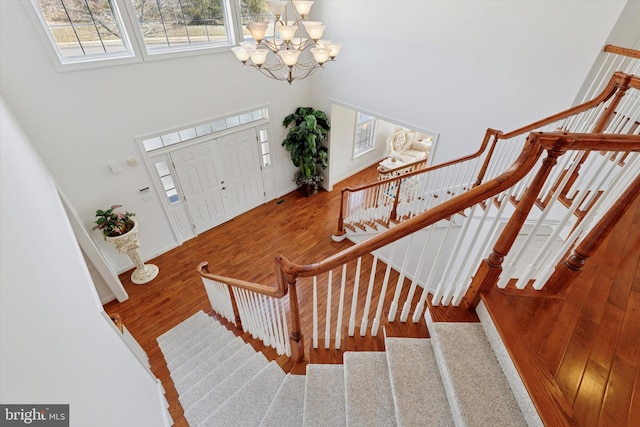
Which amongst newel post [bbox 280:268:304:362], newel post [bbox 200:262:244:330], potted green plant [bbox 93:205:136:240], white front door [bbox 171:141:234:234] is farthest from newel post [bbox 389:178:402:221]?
potted green plant [bbox 93:205:136:240]

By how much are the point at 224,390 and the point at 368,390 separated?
4.37 feet

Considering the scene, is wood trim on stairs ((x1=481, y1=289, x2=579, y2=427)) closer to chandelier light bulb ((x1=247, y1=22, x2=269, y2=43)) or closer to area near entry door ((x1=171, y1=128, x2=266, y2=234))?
chandelier light bulb ((x1=247, y1=22, x2=269, y2=43))

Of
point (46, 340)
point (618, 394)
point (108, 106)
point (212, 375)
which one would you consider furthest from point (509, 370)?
point (108, 106)

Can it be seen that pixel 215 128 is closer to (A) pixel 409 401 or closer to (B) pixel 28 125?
(B) pixel 28 125

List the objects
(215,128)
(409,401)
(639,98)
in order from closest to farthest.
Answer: (409,401), (639,98), (215,128)

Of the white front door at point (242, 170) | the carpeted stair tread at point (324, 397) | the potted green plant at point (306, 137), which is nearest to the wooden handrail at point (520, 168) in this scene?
the carpeted stair tread at point (324, 397)

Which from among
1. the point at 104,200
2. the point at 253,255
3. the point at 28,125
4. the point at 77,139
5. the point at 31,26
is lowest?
the point at 253,255

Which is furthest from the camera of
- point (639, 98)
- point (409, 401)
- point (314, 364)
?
point (639, 98)

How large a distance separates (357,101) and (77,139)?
4.27 metres

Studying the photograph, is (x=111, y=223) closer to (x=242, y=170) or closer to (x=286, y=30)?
(x=242, y=170)

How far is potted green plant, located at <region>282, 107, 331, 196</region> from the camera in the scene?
5.64 meters

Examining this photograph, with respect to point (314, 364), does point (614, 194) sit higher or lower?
higher

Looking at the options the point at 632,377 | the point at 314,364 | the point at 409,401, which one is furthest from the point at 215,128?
the point at 632,377

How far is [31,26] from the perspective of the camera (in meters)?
2.97
